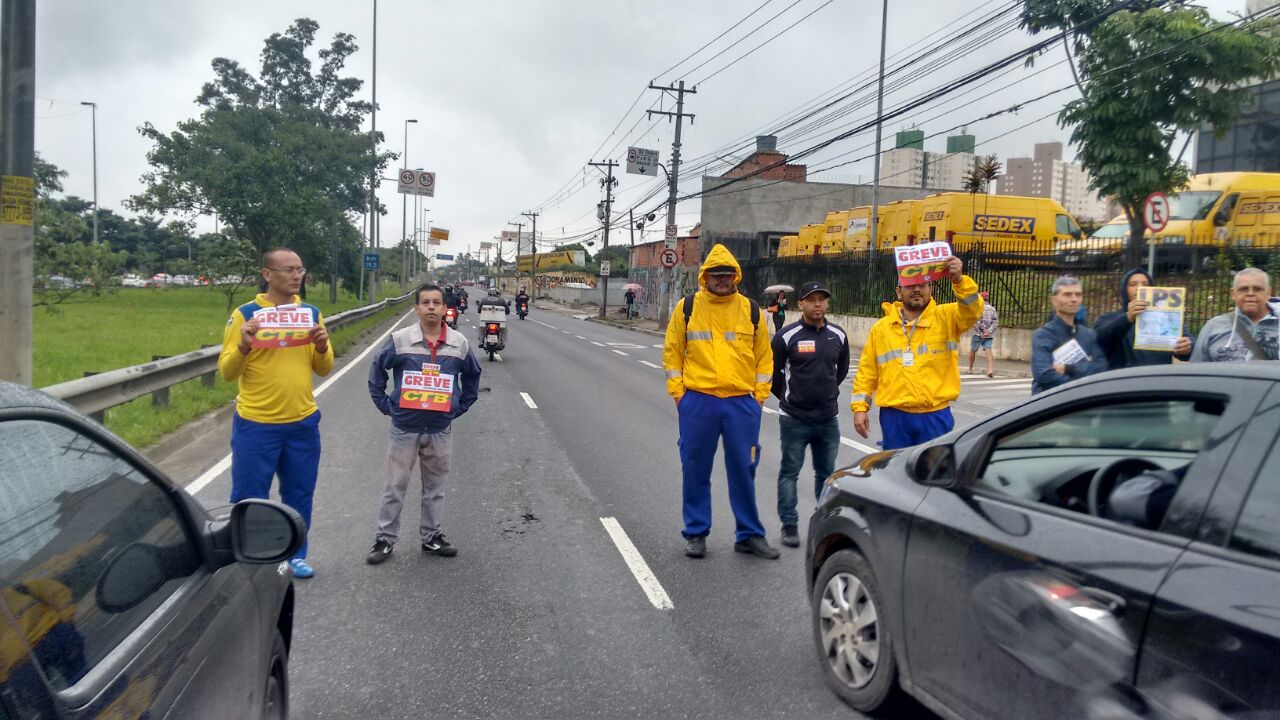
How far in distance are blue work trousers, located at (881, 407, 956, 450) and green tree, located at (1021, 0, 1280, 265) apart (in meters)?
15.2

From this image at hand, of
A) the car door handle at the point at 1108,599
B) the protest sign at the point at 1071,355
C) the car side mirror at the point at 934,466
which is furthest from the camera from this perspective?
the protest sign at the point at 1071,355

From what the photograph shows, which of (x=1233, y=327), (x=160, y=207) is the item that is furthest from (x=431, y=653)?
(x=160, y=207)

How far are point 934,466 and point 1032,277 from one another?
66.2 feet

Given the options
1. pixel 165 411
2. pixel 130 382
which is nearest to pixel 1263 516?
pixel 130 382

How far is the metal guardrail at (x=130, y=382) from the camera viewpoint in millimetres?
7816

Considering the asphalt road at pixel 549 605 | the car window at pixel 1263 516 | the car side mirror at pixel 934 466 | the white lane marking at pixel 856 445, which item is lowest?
the asphalt road at pixel 549 605

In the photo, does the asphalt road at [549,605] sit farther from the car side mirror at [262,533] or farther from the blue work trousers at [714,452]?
the car side mirror at [262,533]

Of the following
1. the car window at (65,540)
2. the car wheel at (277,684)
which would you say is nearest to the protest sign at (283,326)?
the car wheel at (277,684)

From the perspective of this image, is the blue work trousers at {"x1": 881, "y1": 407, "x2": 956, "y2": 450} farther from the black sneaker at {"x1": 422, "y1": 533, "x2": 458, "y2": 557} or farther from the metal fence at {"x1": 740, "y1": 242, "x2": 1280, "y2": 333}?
the metal fence at {"x1": 740, "y1": 242, "x2": 1280, "y2": 333}

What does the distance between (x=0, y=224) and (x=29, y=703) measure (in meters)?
6.53

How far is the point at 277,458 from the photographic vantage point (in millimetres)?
5504

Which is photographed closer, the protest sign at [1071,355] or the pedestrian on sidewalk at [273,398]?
the pedestrian on sidewalk at [273,398]

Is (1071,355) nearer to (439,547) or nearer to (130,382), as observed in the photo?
(439,547)

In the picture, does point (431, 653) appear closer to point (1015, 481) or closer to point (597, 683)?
point (597, 683)
